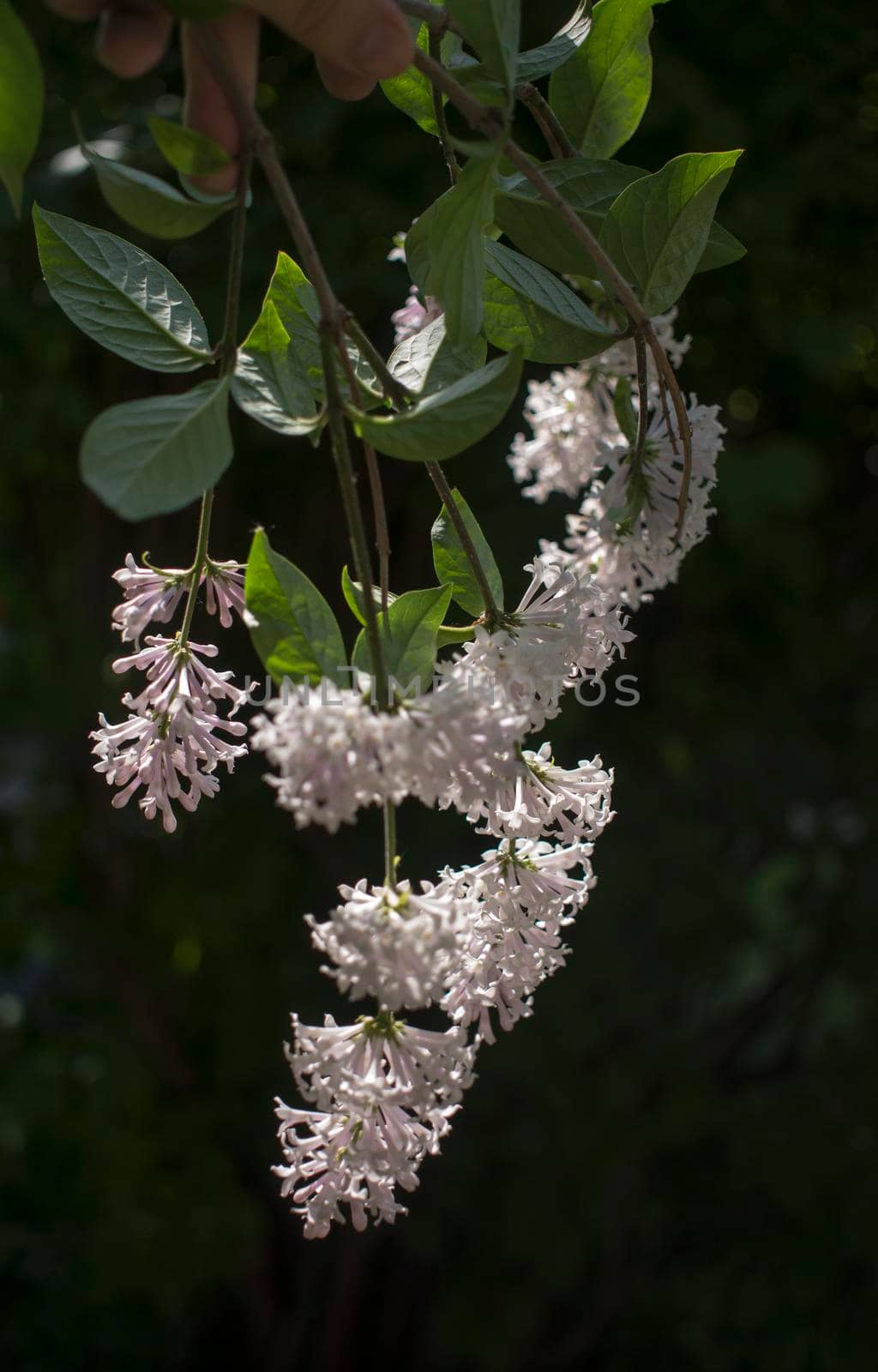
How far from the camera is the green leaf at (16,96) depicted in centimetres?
33

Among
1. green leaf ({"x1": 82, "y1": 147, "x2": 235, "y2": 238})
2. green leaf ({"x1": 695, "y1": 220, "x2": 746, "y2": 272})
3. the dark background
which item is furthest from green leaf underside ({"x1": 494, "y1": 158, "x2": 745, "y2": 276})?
the dark background

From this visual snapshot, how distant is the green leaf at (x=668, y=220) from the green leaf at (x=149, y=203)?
0.47 feet

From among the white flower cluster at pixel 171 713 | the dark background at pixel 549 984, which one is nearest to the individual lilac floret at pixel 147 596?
the white flower cluster at pixel 171 713

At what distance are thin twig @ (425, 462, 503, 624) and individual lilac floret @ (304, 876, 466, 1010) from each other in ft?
0.37

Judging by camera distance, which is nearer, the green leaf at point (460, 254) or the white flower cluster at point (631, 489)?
the green leaf at point (460, 254)

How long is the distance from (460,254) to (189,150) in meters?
0.08

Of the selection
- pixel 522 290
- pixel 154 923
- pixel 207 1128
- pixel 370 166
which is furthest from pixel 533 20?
pixel 207 1128

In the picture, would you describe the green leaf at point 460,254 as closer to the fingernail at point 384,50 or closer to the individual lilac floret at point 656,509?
Result: the fingernail at point 384,50

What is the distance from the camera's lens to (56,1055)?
1.54 meters

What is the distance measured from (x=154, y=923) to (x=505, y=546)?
29.1 inches

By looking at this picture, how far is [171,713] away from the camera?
1.41 feet

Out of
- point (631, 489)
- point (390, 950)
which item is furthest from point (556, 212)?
point (390, 950)

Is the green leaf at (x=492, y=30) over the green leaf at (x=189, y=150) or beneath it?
over

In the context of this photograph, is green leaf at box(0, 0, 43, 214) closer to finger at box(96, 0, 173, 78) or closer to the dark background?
finger at box(96, 0, 173, 78)
